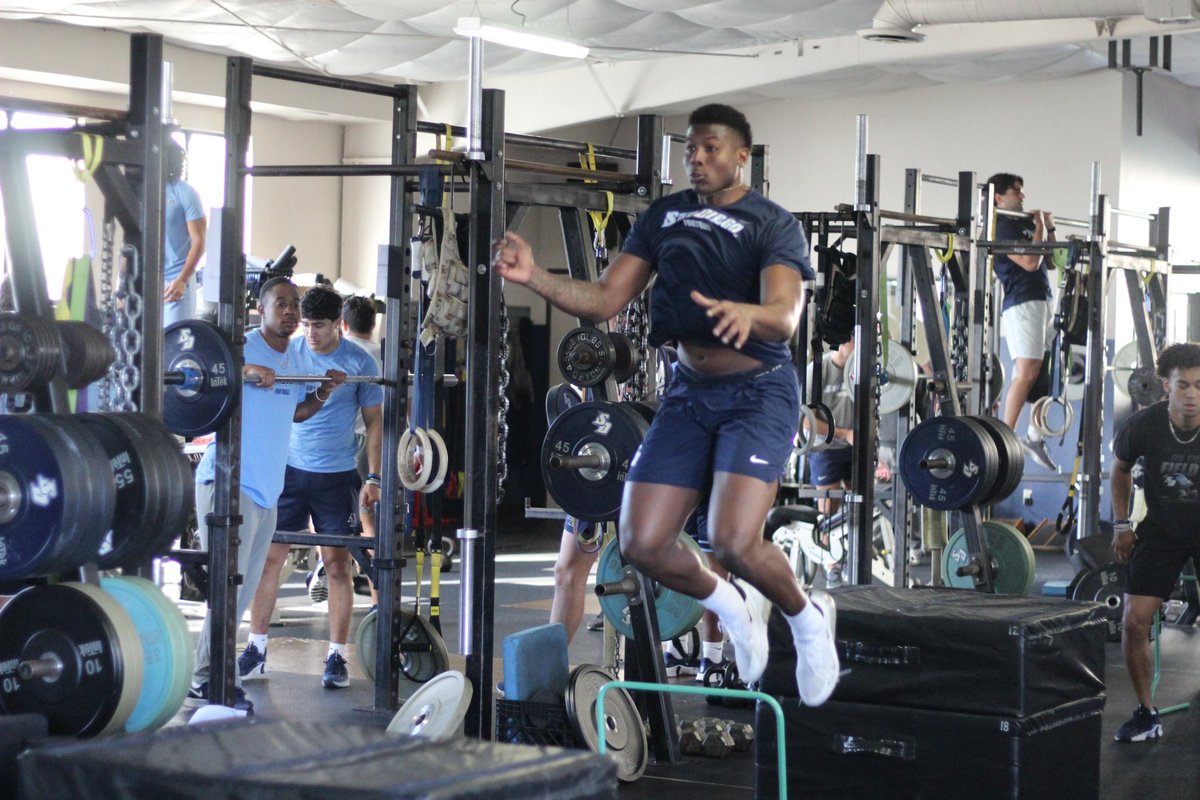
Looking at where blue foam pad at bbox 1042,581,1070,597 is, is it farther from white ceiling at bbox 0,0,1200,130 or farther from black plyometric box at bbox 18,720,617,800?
black plyometric box at bbox 18,720,617,800

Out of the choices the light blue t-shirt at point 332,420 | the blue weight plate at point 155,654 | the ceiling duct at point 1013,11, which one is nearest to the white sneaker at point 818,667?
the blue weight plate at point 155,654

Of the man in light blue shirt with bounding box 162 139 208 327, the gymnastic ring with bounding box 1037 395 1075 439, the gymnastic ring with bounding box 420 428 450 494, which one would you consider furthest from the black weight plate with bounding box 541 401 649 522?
the gymnastic ring with bounding box 1037 395 1075 439

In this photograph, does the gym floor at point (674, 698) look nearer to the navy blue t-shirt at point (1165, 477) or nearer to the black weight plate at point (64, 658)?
the black weight plate at point (64, 658)

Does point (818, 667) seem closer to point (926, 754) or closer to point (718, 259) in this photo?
point (926, 754)

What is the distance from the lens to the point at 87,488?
11.1ft

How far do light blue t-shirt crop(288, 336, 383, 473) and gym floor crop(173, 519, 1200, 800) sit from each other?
843mm

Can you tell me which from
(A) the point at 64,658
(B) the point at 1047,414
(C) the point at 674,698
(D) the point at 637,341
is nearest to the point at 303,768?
(A) the point at 64,658

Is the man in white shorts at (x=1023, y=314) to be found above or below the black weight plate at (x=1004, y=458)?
above

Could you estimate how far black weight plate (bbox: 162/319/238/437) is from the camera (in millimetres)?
4484

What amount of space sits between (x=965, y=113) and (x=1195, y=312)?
132 inches

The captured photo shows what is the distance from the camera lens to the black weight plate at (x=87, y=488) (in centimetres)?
338

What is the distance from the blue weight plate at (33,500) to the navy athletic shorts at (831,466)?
553 cm

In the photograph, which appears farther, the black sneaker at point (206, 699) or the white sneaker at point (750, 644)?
the black sneaker at point (206, 699)

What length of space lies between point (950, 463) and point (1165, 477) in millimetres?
1394
